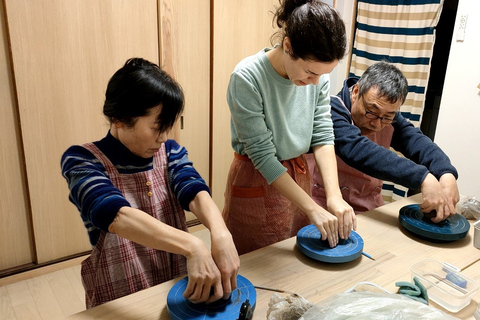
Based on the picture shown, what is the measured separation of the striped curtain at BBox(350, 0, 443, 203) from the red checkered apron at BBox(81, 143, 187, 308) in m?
2.18

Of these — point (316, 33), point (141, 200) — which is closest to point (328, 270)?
point (141, 200)

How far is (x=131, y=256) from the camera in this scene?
3.74 ft

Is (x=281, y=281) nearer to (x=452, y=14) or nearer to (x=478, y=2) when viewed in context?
(x=478, y=2)

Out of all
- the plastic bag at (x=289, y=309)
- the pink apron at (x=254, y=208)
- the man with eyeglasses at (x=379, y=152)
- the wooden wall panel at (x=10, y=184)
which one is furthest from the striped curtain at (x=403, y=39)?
the wooden wall panel at (x=10, y=184)

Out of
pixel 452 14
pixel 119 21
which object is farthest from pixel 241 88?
pixel 452 14

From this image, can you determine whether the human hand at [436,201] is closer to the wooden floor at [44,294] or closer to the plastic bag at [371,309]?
the plastic bag at [371,309]

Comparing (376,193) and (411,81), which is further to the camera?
(411,81)

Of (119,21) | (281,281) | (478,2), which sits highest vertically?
(478,2)

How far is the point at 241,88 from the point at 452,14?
2.11 m

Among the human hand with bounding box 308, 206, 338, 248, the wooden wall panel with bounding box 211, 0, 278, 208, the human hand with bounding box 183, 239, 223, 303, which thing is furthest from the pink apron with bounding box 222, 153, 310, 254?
the wooden wall panel with bounding box 211, 0, 278, 208

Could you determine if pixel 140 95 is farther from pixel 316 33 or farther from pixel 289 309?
pixel 289 309

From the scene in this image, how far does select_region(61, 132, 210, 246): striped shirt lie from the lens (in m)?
0.97

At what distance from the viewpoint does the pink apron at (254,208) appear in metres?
1.44

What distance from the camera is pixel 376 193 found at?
1.80 metres
